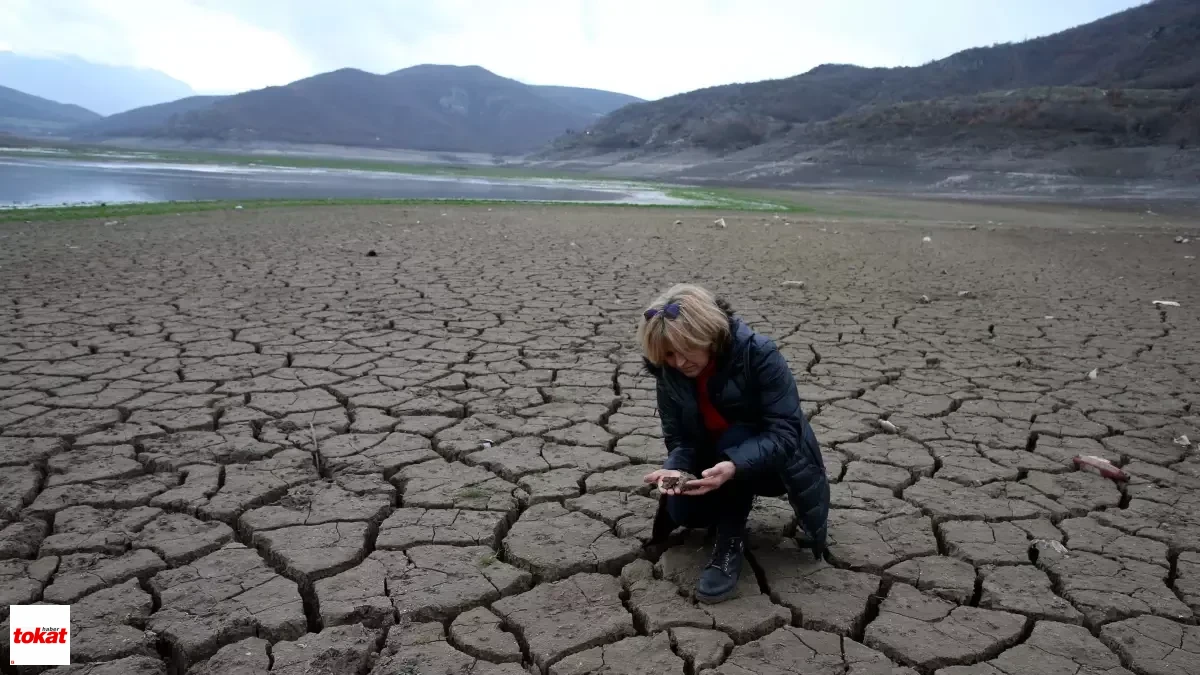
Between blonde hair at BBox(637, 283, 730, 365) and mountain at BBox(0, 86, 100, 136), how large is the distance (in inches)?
4975

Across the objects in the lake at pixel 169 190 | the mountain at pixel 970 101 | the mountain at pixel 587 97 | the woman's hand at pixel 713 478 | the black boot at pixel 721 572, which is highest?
the mountain at pixel 587 97

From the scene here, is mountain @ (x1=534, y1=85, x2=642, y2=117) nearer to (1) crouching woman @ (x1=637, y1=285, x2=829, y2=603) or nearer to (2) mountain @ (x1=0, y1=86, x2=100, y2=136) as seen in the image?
(2) mountain @ (x1=0, y1=86, x2=100, y2=136)

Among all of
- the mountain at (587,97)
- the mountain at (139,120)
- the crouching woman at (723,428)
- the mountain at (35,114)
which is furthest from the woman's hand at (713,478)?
the mountain at (587,97)

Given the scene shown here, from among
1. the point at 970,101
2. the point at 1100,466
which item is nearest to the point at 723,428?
the point at 1100,466

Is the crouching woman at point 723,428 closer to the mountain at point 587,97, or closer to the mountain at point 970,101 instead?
the mountain at point 970,101

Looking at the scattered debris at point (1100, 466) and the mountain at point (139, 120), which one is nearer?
the scattered debris at point (1100, 466)

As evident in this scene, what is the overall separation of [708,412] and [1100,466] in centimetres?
199

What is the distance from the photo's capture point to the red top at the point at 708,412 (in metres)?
2.39

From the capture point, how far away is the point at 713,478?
87.5 inches

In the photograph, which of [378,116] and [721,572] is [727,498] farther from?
[378,116]

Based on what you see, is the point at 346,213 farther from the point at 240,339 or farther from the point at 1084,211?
the point at 1084,211

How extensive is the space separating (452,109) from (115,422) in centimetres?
11748

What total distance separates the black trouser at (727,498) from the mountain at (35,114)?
126335mm

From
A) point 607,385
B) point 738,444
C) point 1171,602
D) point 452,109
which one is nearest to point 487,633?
point 738,444
